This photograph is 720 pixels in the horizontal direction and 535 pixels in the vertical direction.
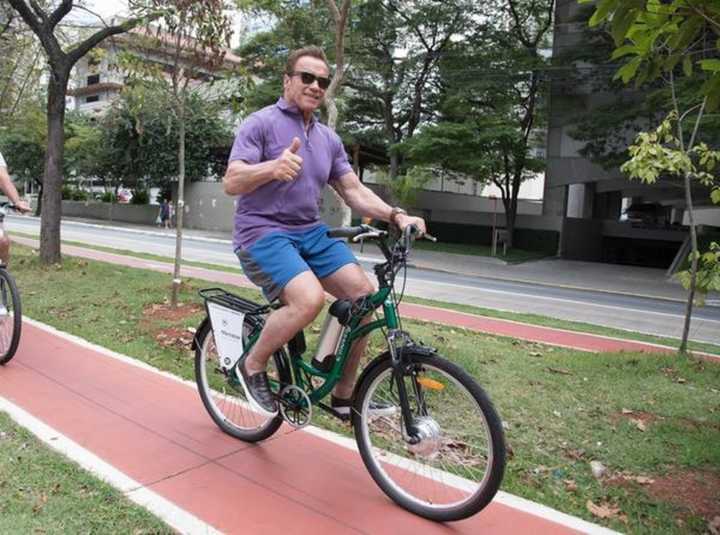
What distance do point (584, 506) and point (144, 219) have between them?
37.9m

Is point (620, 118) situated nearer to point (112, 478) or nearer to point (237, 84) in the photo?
point (237, 84)

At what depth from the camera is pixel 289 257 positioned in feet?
10.0

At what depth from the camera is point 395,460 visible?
3068 millimetres

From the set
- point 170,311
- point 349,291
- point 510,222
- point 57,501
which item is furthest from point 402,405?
point 510,222

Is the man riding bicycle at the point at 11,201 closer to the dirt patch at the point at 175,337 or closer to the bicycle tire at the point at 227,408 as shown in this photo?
the dirt patch at the point at 175,337

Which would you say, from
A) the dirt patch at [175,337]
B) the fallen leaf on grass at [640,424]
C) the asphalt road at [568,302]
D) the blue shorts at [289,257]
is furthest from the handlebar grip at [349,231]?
the asphalt road at [568,302]

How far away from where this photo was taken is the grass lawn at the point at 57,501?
2652mm

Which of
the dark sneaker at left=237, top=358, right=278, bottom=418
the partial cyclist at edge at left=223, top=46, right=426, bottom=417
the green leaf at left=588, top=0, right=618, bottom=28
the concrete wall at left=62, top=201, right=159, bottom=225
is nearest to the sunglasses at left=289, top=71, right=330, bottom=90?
the partial cyclist at edge at left=223, top=46, right=426, bottom=417

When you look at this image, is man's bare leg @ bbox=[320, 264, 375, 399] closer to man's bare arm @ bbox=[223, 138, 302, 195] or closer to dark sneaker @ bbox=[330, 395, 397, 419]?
dark sneaker @ bbox=[330, 395, 397, 419]

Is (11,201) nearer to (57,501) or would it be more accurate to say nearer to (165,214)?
(57,501)

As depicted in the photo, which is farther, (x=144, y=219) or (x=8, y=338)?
(x=144, y=219)

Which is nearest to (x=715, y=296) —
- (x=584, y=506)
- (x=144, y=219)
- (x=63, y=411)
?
(x=584, y=506)

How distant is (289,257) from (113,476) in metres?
1.41

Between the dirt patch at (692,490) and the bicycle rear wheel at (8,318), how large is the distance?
14.7 ft
